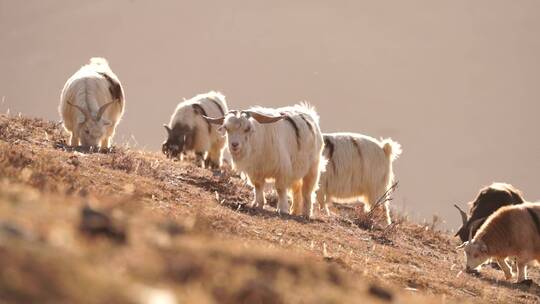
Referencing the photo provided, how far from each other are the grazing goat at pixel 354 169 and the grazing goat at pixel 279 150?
3234 mm

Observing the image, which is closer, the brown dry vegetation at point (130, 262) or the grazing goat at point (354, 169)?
the brown dry vegetation at point (130, 262)

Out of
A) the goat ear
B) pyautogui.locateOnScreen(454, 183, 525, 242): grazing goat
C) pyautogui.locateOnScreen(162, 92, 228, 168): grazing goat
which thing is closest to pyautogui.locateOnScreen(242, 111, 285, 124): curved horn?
the goat ear

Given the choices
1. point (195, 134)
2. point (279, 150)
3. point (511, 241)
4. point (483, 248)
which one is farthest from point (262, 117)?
point (195, 134)

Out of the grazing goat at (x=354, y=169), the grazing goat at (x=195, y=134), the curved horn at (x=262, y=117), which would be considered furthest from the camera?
the grazing goat at (x=195, y=134)

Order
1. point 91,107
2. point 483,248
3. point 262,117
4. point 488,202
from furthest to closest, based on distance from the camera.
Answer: point 488,202, point 91,107, point 483,248, point 262,117

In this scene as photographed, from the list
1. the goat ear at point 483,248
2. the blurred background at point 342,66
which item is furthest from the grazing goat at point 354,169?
the blurred background at point 342,66

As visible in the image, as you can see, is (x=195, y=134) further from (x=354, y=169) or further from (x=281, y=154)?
(x=281, y=154)

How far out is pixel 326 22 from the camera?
158 m

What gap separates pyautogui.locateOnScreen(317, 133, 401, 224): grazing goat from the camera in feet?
61.6

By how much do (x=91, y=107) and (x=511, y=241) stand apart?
280 inches

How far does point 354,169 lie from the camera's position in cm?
1897

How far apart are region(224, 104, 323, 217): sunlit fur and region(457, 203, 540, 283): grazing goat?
255 cm

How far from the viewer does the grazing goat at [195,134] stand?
22422 millimetres

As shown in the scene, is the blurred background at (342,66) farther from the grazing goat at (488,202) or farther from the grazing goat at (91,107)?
the grazing goat at (91,107)
